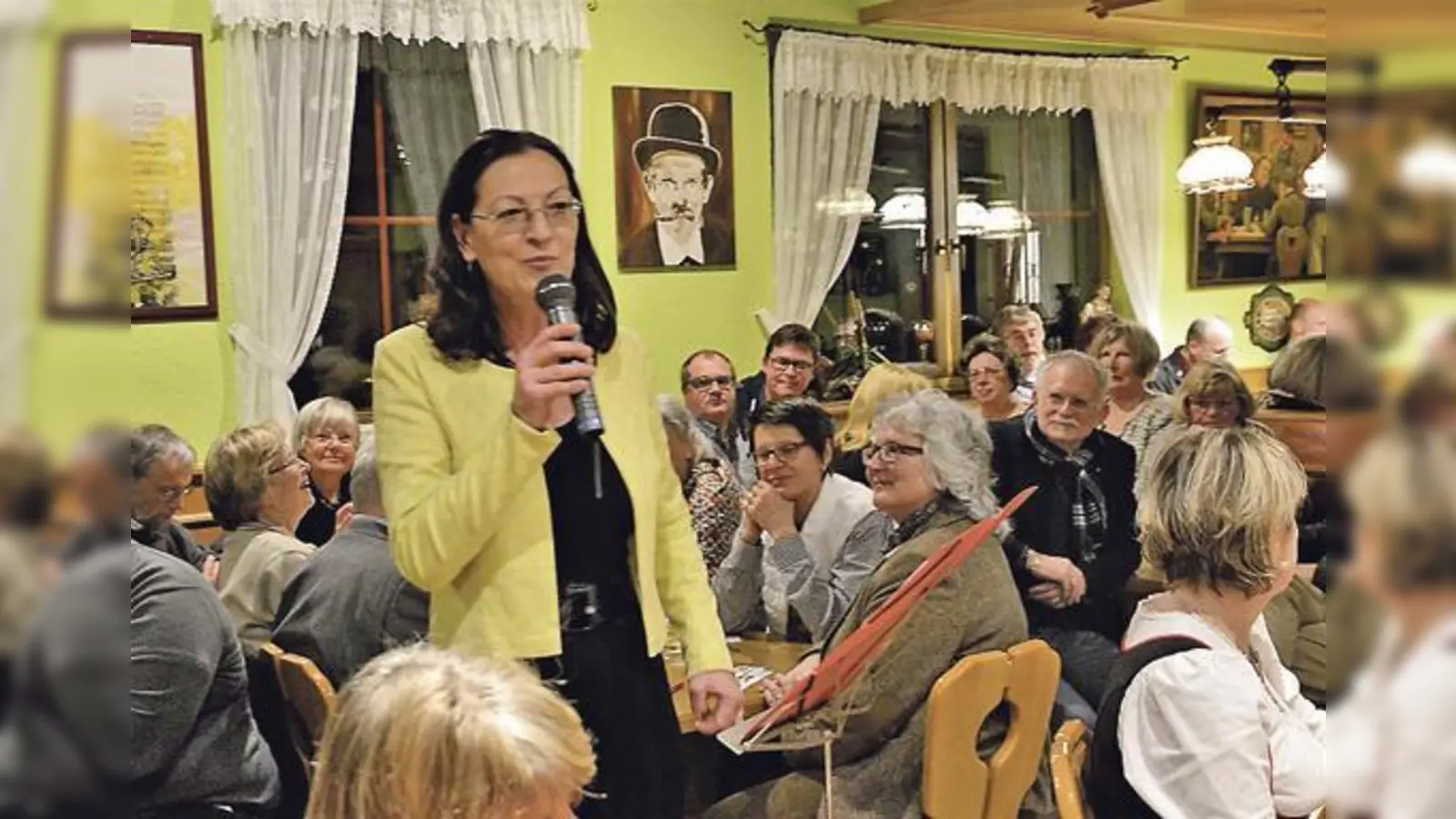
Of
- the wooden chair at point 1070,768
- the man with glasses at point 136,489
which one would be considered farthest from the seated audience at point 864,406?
the man with glasses at point 136,489

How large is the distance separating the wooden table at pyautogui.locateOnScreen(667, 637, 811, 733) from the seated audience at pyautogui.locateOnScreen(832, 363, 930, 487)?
0.62ft

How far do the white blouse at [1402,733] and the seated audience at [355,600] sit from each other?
2.12 ft

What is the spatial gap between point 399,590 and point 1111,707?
616 millimetres

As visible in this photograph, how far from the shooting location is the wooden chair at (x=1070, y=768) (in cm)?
122

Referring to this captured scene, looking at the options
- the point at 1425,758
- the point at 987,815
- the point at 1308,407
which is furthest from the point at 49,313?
the point at 987,815

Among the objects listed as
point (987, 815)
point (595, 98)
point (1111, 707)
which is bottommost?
point (987, 815)

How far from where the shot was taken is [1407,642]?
0.26 metres

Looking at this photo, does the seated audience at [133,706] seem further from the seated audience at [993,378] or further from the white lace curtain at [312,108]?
the seated audience at [993,378]

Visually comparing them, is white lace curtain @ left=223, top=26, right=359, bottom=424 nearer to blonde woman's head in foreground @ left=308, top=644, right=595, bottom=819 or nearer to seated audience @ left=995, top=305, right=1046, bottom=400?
blonde woman's head in foreground @ left=308, top=644, right=595, bottom=819

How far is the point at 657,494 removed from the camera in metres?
0.87

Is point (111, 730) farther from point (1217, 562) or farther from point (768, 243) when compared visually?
point (1217, 562)

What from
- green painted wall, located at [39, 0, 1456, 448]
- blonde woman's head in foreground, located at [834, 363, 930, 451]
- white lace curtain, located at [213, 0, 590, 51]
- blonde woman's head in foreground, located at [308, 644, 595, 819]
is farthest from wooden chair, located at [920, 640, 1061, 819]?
white lace curtain, located at [213, 0, 590, 51]

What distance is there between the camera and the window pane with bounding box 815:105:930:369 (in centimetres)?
118

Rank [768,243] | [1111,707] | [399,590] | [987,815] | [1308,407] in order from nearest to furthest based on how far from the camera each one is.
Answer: [1308,407] → [399,590] → [768,243] → [1111,707] → [987,815]
